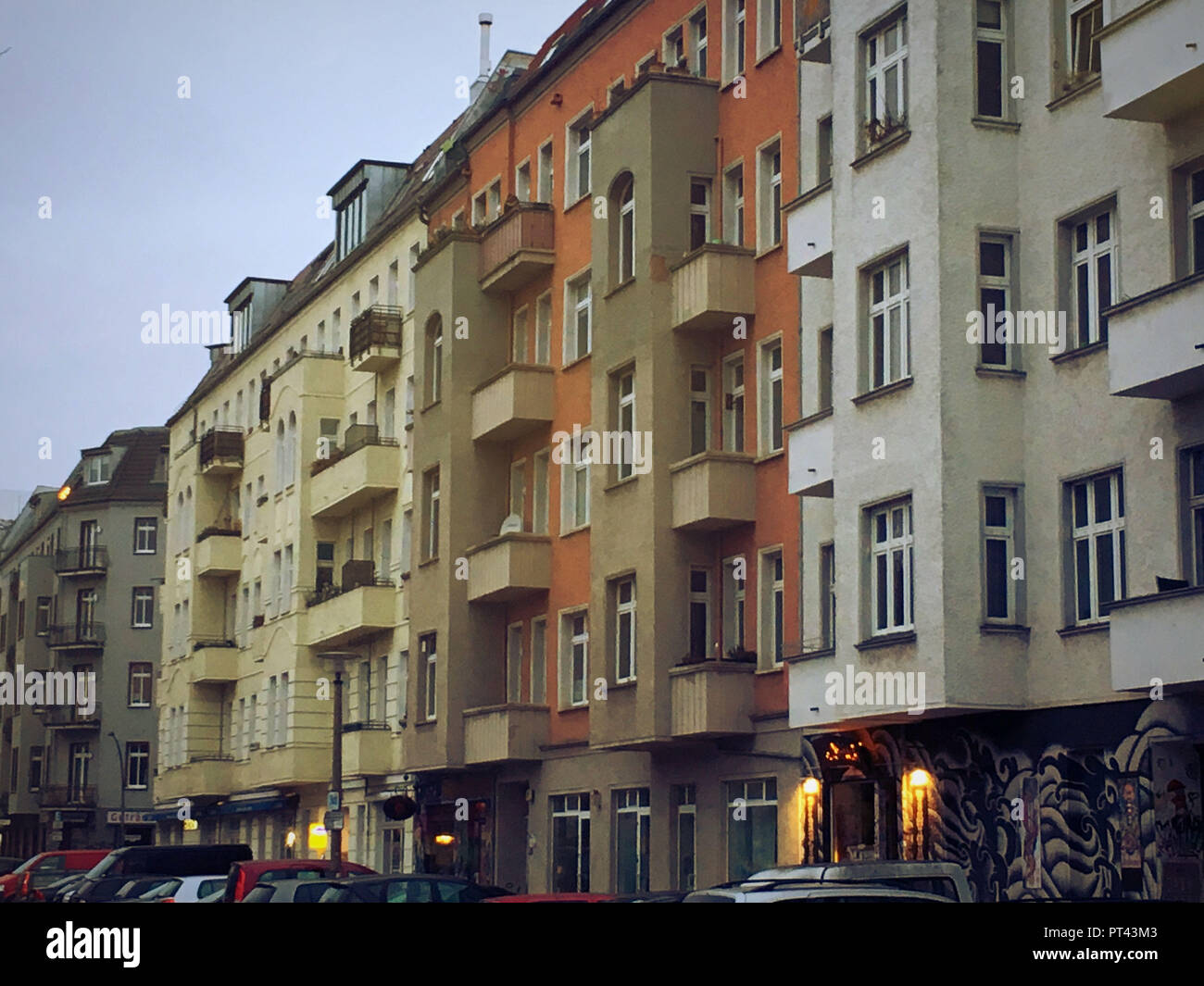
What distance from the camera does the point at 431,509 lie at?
4344cm

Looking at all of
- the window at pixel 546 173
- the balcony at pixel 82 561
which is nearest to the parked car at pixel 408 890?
the window at pixel 546 173

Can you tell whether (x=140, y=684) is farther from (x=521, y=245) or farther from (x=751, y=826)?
(x=751, y=826)

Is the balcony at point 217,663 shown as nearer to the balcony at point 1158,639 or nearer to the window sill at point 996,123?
the window sill at point 996,123

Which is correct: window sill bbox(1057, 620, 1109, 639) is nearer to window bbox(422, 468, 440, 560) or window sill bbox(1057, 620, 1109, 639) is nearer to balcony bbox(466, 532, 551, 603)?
balcony bbox(466, 532, 551, 603)

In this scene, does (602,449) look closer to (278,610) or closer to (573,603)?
(573,603)

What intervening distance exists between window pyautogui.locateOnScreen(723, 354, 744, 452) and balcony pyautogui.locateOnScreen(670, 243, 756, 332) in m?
0.87

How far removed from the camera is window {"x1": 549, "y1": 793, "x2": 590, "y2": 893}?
119 feet

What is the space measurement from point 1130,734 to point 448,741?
21.2 metres

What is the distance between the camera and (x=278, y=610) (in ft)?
189

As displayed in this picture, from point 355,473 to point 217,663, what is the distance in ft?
55.8

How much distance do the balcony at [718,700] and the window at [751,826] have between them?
3.13 ft

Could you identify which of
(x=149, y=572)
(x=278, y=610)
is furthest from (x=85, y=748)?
(x=278, y=610)

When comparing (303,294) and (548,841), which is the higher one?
(303,294)

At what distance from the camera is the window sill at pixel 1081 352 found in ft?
74.4
